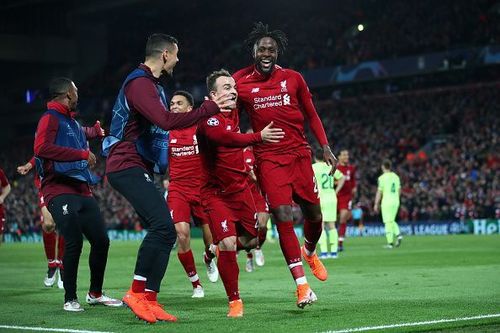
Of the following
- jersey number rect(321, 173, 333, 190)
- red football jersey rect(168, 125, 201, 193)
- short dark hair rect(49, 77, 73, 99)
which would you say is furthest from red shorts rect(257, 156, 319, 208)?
jersey number rect(321, 173, 333, 190)

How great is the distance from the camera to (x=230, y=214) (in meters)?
9.42

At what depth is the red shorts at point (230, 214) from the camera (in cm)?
929

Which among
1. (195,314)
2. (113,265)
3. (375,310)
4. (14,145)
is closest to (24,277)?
(113,265)

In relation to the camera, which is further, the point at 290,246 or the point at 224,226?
the point at 290,246

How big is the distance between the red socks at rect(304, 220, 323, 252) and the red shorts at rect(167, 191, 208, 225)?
195 centimetres

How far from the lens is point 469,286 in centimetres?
1204

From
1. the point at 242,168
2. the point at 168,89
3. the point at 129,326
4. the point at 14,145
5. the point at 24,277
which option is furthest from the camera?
the point at 14,145

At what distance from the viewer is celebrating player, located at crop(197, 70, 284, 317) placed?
29.9ft

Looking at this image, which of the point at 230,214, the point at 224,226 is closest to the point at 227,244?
the point at 224,226

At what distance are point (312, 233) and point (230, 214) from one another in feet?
5.77

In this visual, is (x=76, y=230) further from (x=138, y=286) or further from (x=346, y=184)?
(x=346, y=184)

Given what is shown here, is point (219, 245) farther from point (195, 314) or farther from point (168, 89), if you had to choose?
point (168, 89)

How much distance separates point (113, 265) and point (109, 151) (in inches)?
477

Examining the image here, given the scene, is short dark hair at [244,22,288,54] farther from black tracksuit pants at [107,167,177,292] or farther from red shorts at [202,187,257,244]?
Answer: black tracksuit pants at [107,167,177,292]
